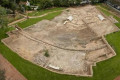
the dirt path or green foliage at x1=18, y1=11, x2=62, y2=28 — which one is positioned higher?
green foliage at x1=18, y1=11, x2=62, y2=28

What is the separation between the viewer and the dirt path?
2701cm

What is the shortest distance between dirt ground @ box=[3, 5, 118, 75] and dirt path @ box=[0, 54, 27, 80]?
2918mm

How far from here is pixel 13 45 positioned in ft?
109

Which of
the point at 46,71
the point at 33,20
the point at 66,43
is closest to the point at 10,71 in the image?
the point at 46,71

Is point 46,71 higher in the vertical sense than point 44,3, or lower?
lower

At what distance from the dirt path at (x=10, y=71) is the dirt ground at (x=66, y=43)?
9.57ft

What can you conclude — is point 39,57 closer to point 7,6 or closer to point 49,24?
point 49,24

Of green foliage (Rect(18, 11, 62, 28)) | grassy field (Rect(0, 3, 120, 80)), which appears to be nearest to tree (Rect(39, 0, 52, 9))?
green foliage (Rect(18, 11, 62, 28))

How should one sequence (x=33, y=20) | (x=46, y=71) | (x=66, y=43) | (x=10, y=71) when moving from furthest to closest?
(x=33, y=20) → (x=66, y=43) → (x=46, y=71) → (x=10, y=71)

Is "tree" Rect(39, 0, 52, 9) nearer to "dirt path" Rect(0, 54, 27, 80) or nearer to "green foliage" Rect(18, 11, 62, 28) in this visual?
"green foliage" Rect(18, 11, 62, 28)

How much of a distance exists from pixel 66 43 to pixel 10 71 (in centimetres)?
1150

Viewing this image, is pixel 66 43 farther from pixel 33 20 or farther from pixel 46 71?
pixel 33 20

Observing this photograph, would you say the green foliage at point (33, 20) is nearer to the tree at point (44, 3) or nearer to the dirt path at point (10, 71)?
the tree at point (44, 3)

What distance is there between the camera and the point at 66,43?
113 feet
